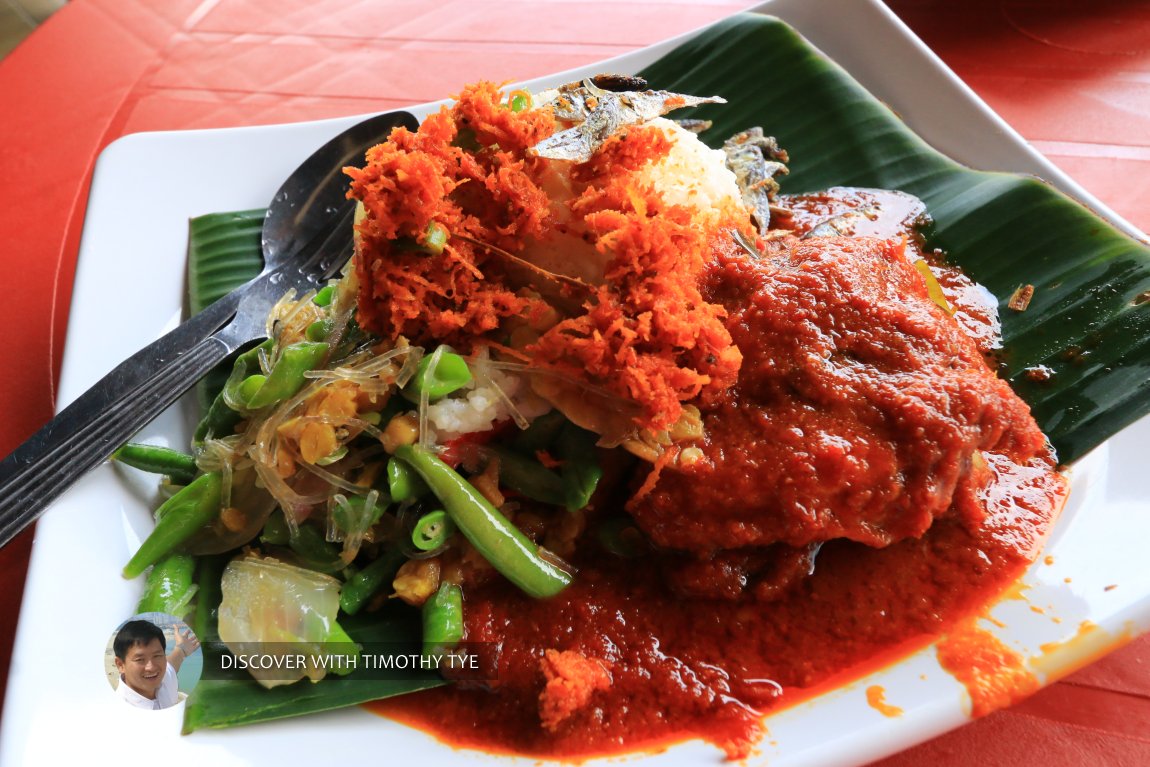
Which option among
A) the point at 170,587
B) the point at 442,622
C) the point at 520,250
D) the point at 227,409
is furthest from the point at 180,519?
the point at 520,250

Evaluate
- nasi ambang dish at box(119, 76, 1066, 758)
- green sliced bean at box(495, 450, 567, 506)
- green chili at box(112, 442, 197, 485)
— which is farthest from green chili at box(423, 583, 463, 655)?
green chili at box(112, 442, 197, 485)

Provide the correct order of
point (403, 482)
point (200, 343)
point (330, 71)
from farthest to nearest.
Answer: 1. point (330, 71)
2. point (200, 343)
3. point (403, 482)

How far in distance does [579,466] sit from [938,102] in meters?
2.40

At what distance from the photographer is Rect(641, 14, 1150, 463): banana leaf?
2.42 metres

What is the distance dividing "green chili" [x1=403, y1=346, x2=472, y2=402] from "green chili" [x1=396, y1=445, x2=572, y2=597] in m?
0.18

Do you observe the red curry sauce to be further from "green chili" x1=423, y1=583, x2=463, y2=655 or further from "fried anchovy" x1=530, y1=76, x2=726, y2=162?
"fried anchovy" x1=530, y1=76, x2=726, y2=162

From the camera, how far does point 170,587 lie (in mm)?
2311

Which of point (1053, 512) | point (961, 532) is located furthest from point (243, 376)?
point (1053, 512)

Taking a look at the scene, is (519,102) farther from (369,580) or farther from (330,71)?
(330,71)

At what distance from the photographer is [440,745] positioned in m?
2.12

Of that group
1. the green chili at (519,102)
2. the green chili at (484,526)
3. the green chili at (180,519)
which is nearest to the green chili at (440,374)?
the green chili at (484,526)

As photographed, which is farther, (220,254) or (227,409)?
(220,254)

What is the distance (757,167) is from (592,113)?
Result: 1.03m

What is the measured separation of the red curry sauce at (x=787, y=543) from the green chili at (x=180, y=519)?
2.67 feet
